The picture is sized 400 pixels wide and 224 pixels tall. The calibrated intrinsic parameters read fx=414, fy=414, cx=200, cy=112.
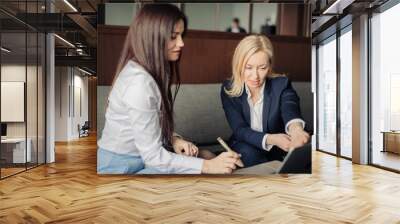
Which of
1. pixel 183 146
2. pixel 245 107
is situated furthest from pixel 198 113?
pixel 245 107

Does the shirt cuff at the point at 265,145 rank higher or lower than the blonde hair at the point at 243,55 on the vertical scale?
lower

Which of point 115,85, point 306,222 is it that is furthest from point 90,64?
point 306,222

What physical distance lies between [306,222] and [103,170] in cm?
329

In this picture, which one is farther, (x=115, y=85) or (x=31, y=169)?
(x=31, y=169)

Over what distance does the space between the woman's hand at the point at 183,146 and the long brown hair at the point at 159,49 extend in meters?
0.09

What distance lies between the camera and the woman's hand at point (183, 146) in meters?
5.86

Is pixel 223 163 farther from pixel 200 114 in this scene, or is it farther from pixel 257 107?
pixel 257 107

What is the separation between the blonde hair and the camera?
5.98 metres

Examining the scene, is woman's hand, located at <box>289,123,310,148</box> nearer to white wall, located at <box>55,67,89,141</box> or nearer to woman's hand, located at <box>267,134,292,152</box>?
woman's hand, located at <box>267,134,292,152</box>

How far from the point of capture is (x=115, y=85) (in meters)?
5.93

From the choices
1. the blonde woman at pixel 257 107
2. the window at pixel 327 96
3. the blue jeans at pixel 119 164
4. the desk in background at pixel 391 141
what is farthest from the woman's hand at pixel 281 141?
the window at pixel 327 96

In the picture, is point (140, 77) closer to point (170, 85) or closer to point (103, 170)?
point (170, 85)

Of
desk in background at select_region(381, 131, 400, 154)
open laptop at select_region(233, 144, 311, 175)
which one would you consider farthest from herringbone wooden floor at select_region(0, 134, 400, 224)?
desk in background at select_region(381, 131, 400, 154)

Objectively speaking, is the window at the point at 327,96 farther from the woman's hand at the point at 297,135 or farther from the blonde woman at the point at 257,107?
the blonde woman at the point at 257,107
